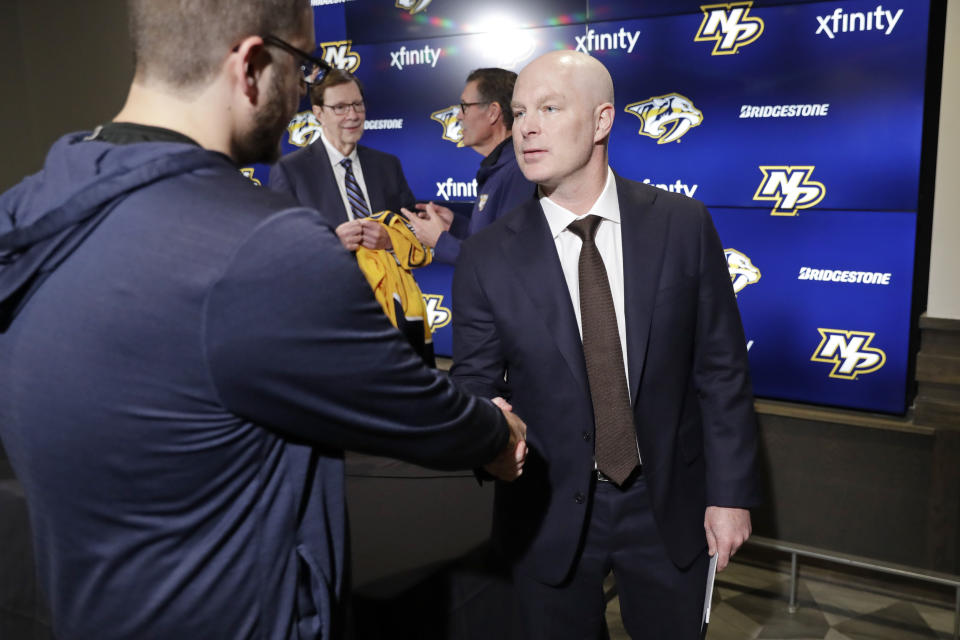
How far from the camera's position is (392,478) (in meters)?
2.74

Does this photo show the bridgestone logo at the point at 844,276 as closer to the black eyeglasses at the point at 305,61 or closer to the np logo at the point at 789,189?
the np logo at the point at 789,189

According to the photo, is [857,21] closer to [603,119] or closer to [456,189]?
[603,119]

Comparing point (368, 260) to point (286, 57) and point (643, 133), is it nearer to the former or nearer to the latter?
point (643, 133)

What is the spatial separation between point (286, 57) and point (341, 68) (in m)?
3.49

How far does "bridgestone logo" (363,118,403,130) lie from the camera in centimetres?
430

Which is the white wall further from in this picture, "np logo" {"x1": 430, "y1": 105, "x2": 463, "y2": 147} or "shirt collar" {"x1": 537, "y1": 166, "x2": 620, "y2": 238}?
"np logo" {"x1": 430, "y1": 105, "x2": 463, "y2": 147}

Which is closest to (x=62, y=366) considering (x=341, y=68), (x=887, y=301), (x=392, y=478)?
(x=392, y=478)

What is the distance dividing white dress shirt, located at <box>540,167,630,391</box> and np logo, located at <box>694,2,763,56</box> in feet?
6.00

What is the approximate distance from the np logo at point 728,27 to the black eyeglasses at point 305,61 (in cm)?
249

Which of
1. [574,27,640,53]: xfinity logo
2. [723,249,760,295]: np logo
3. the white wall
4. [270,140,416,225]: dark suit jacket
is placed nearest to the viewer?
the white wall

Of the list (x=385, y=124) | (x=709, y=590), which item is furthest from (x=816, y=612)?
(x=385, y=124)

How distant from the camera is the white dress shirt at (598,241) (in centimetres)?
168

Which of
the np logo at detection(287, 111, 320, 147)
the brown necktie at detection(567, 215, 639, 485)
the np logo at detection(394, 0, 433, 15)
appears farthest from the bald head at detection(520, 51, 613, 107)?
the np logo at detection(287, 111, 320, 147)

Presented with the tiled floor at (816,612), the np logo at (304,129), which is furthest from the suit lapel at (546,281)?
the np logo at (304,129)
